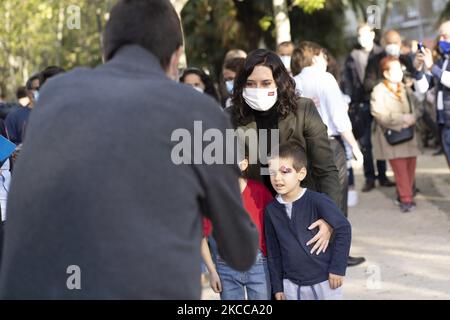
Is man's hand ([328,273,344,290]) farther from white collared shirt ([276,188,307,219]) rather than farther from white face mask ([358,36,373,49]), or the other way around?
white face mask ([358,36,373,49])

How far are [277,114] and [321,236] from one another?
0.76 meters

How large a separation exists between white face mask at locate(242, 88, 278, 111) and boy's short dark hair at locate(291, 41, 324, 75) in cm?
304

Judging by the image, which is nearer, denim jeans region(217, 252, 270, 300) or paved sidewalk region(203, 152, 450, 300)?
denim jeans region(217, 252, 270, 300)

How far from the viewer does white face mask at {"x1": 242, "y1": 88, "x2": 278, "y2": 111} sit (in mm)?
5316

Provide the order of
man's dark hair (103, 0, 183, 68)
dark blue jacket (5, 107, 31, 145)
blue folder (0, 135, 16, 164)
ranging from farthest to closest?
dark blue jacket (5, 107, 31, 145), blue folder (0, 135, 16, 164), man's dark hair (103, 0, 183, 68)

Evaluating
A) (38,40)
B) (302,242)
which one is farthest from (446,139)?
(38,40)

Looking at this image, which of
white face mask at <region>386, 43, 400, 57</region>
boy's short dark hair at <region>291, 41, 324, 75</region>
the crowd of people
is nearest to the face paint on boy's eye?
the crowd of people

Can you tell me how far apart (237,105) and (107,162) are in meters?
2.90

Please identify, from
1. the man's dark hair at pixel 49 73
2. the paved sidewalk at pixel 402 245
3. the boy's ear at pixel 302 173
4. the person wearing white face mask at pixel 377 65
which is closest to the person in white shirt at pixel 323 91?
the paved sidewalk at pixel 402 245

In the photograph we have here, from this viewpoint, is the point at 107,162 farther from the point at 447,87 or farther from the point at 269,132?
the point at 447,87

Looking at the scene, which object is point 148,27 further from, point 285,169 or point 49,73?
point 49,73

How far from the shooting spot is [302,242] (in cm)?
508

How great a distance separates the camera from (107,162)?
262 centimetres

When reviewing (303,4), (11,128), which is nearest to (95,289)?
(11,128)
